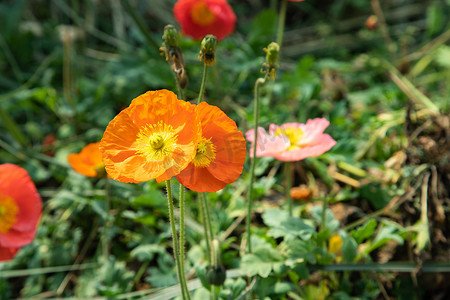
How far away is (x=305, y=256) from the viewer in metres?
1.13

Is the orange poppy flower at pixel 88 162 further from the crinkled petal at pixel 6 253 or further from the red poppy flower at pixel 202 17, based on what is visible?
the red poppy flower at pixel 202 17

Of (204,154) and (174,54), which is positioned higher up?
(174,54)

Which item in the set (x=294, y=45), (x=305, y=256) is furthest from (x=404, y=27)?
(x=305, y=256)

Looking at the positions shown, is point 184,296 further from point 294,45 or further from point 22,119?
point 294,45

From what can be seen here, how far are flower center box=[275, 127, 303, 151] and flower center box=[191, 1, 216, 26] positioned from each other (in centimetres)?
88

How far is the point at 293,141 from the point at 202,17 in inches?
38.1

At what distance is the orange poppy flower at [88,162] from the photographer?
1.40 metres

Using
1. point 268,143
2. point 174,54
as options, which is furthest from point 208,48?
point 268,143

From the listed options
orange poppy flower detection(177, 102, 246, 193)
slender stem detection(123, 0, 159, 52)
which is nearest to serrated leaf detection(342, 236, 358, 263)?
orange poppy flower detection(177, 102, 246, 193)

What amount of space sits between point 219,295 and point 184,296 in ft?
0.70

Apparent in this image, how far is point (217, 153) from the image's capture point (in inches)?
34.9

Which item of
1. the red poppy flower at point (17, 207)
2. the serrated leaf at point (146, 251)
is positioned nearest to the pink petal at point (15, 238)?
the red poppy flower at point (17, 207)

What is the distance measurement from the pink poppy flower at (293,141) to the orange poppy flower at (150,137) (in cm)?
32

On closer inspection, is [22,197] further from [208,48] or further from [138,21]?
[138,21]
